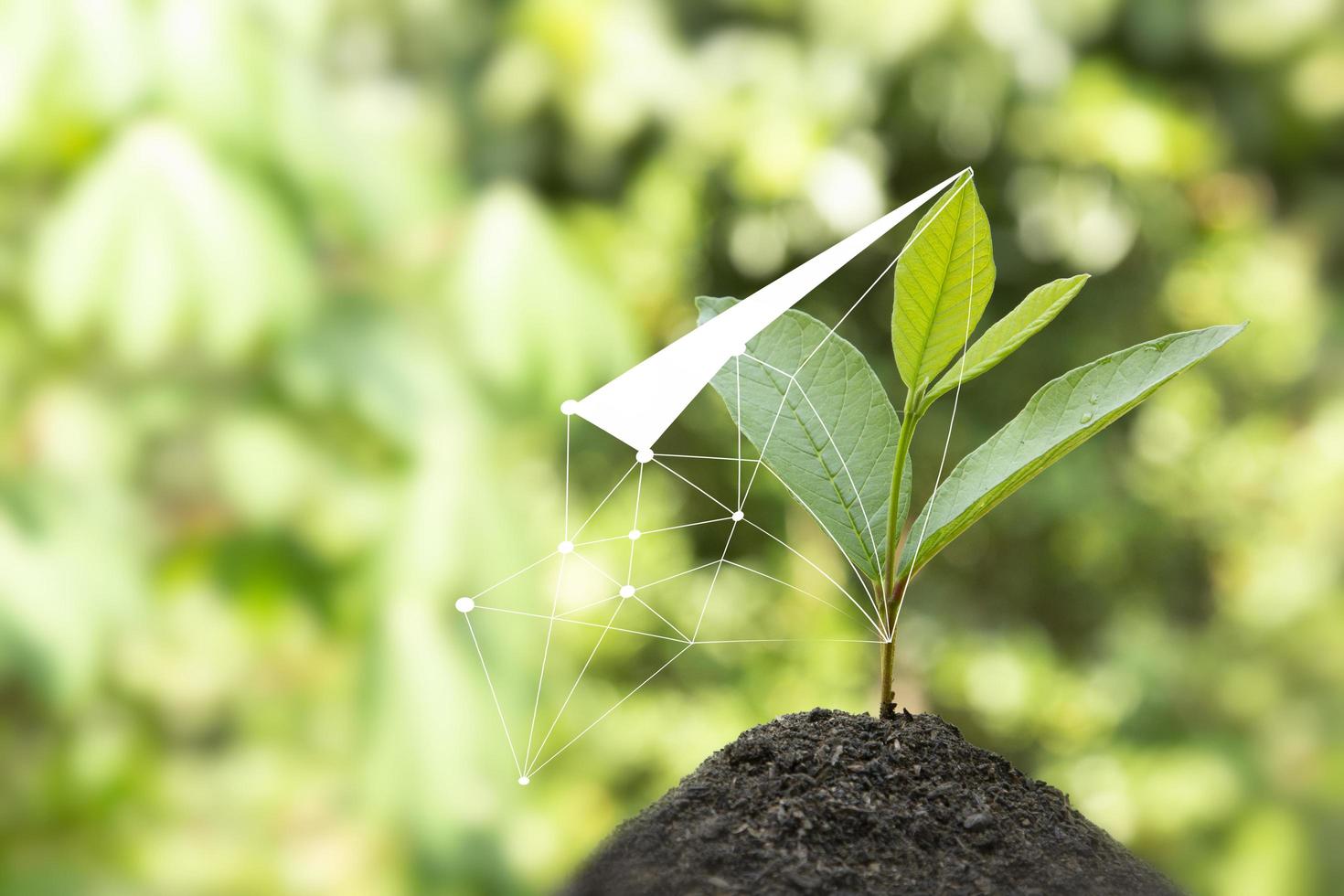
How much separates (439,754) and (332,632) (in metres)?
0.24

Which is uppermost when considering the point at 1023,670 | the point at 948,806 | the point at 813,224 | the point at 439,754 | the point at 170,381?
the point at 813,224

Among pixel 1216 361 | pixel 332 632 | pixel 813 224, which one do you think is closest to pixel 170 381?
pixel 332 632

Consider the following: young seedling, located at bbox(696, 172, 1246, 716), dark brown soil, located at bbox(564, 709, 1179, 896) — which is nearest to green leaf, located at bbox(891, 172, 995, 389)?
young seedling, located at bbox(696, 172, 1246, 716)

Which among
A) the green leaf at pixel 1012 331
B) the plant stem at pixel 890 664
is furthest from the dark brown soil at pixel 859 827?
the green leaf at pixel 1012 331

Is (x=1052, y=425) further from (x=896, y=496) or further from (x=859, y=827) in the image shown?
(x=859, y=827)

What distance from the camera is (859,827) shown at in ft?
1.33

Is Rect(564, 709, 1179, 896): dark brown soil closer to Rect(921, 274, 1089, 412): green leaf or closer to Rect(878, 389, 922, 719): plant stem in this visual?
Rect(878, 389, 922, 719): plant stem

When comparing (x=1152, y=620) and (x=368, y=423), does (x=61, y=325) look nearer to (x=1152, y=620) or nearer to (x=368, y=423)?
(x=368, y=423)

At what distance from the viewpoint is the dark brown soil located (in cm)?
39

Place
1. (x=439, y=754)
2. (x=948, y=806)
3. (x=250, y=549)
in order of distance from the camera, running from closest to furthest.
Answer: (x=948, y=806) → (x=439, y=754) → (x=250, y=549)

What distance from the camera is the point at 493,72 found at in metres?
1.59

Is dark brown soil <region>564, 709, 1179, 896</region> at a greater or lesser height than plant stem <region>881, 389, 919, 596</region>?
lesser

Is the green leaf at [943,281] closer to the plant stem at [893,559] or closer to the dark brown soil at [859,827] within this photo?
the plant stem at [893,559]

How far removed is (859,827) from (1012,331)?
21 cm
